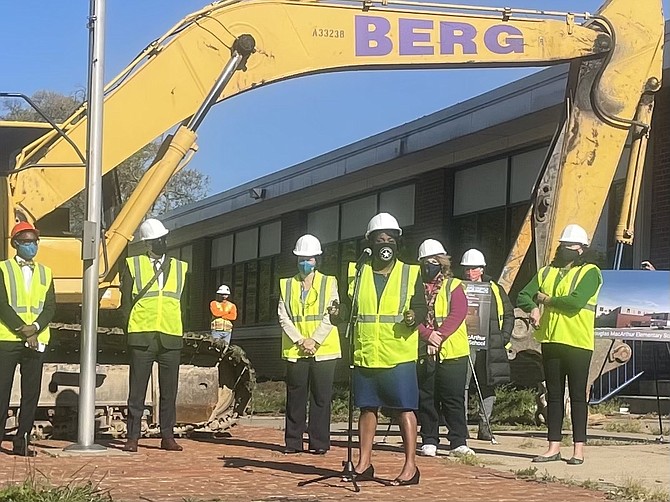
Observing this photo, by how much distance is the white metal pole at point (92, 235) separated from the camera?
380 inches

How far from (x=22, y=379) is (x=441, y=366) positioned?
3755 millimetres

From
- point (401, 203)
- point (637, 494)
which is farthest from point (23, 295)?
point (401, 203)

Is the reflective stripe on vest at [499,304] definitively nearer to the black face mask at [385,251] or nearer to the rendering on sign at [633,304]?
the rendering on sign at [633,304]

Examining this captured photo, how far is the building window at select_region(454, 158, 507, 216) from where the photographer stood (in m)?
19.9

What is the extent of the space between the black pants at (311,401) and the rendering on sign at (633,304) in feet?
10.1

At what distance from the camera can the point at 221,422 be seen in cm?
1205

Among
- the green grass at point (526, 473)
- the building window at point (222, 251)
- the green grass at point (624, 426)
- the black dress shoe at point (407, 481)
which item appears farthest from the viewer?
the building window at point (222, 251)

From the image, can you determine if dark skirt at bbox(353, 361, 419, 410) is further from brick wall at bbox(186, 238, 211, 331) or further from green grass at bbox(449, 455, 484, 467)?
brick wall at bbox(186, 238, 211, 331)

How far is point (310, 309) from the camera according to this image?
33.7 ft

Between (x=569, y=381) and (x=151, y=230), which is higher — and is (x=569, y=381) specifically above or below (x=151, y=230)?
below

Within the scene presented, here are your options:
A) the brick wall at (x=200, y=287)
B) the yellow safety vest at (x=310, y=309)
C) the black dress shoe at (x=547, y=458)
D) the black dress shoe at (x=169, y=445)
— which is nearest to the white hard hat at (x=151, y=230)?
the yellow safety vest at (x=310, y=309)

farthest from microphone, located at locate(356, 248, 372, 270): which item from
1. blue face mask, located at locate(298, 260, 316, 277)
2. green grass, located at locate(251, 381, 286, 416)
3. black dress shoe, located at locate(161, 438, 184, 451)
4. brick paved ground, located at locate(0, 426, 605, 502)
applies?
green grass, located at locate(251, 381, 286, 416)

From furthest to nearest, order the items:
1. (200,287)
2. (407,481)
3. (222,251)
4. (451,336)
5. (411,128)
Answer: (200,287), (222,251), (411,128), (451,336), (407,481)

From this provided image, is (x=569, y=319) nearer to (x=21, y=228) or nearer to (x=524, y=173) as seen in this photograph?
(x=21, y=228)
